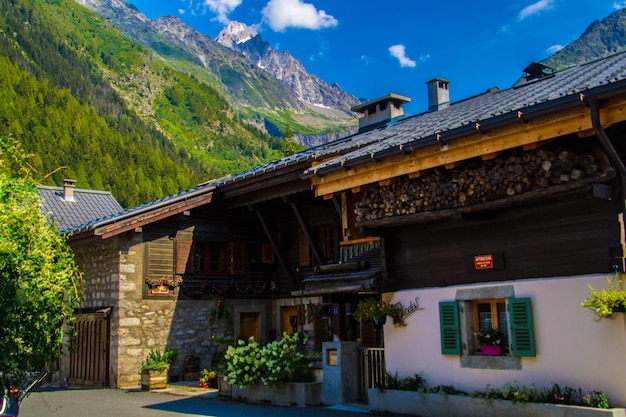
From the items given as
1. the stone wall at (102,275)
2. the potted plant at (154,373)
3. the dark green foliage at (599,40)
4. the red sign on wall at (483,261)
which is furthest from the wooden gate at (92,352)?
the dark green foliage at (599,40)

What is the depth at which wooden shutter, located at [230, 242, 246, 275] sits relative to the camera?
61.6 ft

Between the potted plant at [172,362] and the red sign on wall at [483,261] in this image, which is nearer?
the red sign on wall at [483,261]

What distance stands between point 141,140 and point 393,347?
96.0 metres

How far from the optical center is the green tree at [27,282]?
5707 mm

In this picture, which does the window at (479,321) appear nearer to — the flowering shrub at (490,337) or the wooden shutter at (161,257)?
the flowering shrub at (490,337)

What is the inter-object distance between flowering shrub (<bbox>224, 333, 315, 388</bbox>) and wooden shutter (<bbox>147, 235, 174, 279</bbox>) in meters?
Answer: 5.32

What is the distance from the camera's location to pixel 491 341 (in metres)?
9.48

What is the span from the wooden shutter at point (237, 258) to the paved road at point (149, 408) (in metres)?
4.69

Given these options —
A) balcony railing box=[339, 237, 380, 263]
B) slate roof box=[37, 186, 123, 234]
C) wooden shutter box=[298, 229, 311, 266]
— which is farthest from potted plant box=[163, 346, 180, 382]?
slate roof box=[37, 186, 123, 234]

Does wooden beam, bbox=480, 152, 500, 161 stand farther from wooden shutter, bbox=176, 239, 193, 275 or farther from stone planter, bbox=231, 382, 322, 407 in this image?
wooden shutter, bbox=176, 239, 193, 275

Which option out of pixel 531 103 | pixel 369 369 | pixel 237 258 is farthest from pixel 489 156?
pixel 237 258

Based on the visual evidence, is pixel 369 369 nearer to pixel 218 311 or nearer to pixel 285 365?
pixel 285 365

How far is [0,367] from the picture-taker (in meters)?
5.68

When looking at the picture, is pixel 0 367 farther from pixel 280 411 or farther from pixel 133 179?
pixel 133 179
